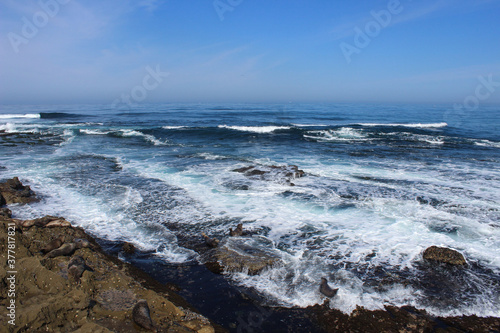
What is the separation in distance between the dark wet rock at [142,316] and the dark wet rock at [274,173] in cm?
789

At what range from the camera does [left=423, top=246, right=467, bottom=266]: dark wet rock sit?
5555 mm

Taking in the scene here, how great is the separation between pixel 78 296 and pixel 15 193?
23.3 feet

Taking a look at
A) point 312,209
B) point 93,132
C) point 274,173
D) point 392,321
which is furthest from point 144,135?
point 392,321

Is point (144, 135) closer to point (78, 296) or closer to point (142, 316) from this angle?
point (78, 296)

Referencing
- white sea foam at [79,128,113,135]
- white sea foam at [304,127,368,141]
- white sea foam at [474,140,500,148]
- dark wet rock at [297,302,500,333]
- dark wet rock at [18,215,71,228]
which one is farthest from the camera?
white sea foam at [79,128,113,135]

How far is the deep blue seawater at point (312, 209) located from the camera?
4.99 meters

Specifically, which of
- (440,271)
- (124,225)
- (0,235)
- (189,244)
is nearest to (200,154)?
(124,225)

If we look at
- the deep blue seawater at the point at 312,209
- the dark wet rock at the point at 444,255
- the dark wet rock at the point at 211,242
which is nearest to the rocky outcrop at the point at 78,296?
the deep blue seawater at the point at 312,209

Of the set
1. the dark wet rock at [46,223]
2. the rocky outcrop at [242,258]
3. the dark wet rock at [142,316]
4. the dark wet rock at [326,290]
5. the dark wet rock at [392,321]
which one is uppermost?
the dark wet rock at [46,223]

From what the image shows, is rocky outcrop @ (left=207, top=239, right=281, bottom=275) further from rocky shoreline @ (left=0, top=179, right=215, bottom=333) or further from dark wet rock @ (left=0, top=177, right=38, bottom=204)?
dark wet rock @ (left=0, top=177, right=38, bottom=204)

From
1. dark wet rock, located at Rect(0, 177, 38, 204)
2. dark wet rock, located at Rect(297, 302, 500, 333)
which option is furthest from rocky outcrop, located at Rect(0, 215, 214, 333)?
dark wet rock, located at Rect(0, 177, 38, 204)

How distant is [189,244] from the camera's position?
249 inches

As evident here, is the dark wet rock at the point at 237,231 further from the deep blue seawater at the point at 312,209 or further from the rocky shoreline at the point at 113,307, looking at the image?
the rocky shoreline at the point at 113,307

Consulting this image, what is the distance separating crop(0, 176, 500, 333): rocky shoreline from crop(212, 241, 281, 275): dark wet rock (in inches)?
1.5
